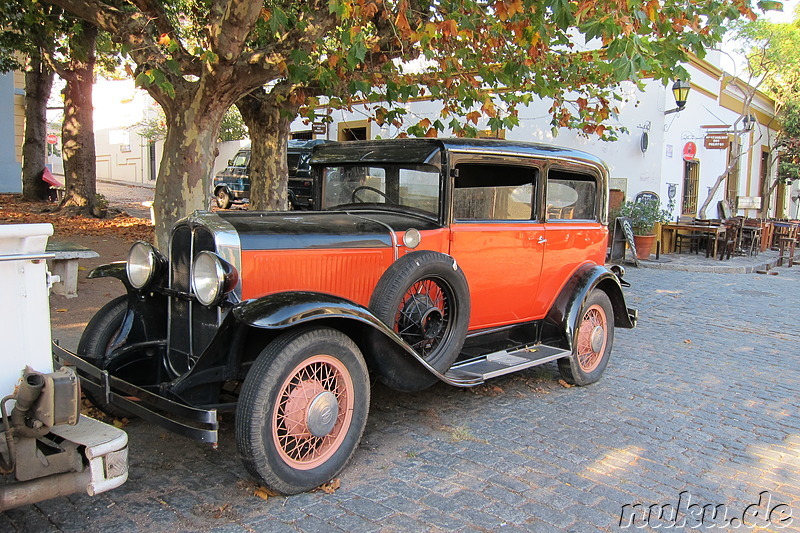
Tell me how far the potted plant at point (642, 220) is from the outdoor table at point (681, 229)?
114cm

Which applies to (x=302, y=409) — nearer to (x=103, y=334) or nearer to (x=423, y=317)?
(x=423, y=317)

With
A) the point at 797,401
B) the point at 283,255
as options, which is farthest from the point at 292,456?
the point at 797,401

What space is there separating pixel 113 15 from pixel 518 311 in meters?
5.20

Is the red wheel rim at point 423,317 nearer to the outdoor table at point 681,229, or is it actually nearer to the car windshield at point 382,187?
the car windshield at point 382,187

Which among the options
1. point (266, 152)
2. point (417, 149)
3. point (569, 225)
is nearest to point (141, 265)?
point (417, 149)

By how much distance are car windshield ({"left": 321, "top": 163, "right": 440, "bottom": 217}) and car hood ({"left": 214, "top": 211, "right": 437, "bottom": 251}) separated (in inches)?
6.5

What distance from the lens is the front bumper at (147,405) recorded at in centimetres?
276

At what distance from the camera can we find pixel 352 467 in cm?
337

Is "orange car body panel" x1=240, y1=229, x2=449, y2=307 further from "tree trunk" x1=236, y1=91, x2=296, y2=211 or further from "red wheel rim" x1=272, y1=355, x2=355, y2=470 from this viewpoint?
"tree trunk" x1=236, y1=91, x2=296, y2=211

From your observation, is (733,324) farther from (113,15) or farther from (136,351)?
(113,15)

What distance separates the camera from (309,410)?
3.05 m

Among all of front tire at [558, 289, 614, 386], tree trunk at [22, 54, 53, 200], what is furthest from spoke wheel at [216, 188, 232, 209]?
front tire at [558, 289, 614, 386]

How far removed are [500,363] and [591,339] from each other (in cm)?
108

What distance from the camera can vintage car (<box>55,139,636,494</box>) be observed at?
301 cm
